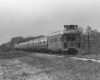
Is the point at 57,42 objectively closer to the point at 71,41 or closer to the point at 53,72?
the point at 71,41

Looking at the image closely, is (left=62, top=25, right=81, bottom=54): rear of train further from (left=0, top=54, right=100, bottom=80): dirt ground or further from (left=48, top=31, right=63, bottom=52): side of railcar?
(left=0, top=54, right=100, bottom=80): dirt ground

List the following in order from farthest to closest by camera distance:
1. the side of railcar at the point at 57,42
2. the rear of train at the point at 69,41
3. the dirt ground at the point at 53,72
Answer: the side of railcar at the point at 57,42
the rear of train at the point at 69,41
the dirt ground at the point at 53,72

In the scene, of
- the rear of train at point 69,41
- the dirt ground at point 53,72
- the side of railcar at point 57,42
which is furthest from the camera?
the side of railcar at point 57,42

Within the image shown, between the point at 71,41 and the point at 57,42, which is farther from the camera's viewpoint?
the point at 57,42

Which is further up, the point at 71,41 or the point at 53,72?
the point at 71,41

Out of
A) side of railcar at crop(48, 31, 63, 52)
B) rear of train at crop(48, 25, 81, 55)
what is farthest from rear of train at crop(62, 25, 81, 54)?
side of railcar at crop(48, 31, 63, 52)

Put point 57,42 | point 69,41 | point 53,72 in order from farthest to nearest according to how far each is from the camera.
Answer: point 57,42 < point 69,41 < point 53,72

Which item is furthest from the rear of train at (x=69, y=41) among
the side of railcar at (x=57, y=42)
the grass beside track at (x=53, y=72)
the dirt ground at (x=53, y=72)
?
the dirt ground at (x=53, y=72)

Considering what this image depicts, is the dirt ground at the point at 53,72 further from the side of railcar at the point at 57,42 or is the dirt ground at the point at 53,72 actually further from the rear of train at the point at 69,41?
the side of railcar at the point at 57,42

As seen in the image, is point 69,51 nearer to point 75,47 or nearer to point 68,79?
point 75,47

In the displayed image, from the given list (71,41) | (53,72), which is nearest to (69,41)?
(71,41)

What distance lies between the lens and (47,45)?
1347 inches

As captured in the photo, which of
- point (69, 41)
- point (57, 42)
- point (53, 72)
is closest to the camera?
point (53, 72)

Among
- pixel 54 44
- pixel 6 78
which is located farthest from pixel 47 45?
pixel 6 78
